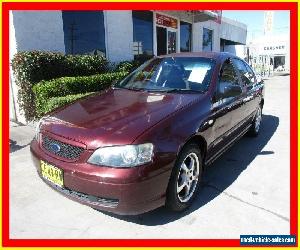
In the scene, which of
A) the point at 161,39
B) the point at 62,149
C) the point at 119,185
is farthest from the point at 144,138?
the point at 161,39

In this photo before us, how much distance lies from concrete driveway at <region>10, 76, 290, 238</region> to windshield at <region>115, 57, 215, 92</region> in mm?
1244

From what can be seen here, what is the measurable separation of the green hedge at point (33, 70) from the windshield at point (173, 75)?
3303 mm

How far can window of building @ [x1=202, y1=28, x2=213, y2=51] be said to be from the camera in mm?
17938

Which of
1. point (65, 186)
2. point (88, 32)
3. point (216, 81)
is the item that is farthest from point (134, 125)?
point (88, 32)

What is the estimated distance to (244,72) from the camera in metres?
5.14

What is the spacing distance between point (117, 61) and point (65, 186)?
26.9ft

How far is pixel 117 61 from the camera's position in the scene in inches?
417

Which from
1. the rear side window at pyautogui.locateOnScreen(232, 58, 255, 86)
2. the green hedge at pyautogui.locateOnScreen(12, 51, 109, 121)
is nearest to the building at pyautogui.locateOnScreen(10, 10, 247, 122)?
the green hedge at pyautogui.locateOnScreen(12, 51, 109, 121)

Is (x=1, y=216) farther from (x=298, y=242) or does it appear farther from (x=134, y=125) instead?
(x=298, y=242)

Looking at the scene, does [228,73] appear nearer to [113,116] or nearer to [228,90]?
[228,90]

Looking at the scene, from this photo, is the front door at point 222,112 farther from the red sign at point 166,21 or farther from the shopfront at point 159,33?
the red sign at point 166,21

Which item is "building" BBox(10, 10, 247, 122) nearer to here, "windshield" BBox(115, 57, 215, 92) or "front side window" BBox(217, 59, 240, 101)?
"windshield" BBox(115, 57, 215, 92)

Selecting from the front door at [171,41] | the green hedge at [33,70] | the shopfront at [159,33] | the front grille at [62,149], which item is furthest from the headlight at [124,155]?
the front door at [171,41]

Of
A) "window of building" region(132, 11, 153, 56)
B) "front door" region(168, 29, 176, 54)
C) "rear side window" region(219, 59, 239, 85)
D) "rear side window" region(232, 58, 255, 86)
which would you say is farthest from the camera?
"front door" region(168, 29, 176, 54)
